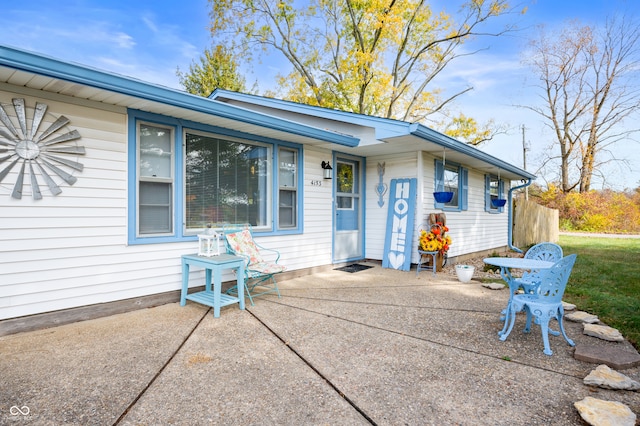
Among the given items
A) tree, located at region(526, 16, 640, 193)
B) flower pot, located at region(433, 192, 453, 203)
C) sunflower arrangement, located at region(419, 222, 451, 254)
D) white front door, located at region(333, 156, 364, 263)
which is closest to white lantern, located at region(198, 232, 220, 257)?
white front door, located at region(333, 156, 364, 263)

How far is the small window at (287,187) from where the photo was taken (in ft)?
18.5

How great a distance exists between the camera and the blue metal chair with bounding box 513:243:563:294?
3.33 m

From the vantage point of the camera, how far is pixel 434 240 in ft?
20.5

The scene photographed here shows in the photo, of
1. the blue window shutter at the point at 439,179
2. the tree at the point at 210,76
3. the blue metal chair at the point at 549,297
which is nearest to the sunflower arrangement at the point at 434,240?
the blue window shutter at the point at 439,179

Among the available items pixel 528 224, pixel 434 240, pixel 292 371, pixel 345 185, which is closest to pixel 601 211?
pixel 528 224

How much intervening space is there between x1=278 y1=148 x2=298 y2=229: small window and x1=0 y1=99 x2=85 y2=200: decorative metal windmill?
2.76 m

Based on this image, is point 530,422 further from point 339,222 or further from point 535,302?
point 339,222

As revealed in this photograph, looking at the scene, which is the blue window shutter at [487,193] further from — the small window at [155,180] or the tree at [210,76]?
the tree at [210,76]

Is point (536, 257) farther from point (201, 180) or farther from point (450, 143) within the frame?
point (201, 180)

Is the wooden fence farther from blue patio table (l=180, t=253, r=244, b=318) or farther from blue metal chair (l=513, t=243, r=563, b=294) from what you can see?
blue patio table (l=180, t=253, r=244, b=318)

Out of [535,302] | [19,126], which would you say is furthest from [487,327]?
[19,126]

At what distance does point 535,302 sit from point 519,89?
19.9 metres

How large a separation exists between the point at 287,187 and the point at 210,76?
1373 cm

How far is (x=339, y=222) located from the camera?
6824 millimetres
